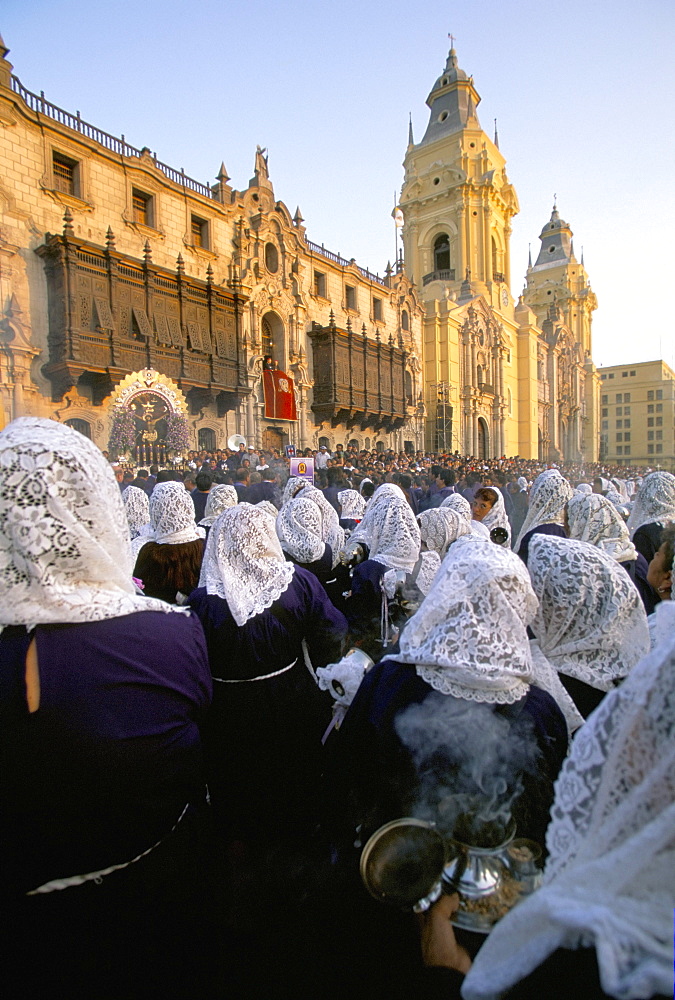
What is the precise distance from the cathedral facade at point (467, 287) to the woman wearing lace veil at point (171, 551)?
26.5 meters

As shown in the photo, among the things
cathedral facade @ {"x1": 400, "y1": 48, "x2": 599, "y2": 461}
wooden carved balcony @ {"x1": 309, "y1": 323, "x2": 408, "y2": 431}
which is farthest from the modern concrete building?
wooden carved balcony @ {"x1": 309, "y1": 323, "x2": 408, "y2": 431}

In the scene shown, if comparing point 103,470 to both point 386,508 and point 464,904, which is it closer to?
point 464,904

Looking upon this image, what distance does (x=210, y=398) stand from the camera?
18.1m

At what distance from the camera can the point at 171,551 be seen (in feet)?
13.5

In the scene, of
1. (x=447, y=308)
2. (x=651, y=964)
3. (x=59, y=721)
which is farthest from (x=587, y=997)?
(x=447, y=308)

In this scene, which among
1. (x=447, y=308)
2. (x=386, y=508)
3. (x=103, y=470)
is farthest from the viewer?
(x=447, y=308)

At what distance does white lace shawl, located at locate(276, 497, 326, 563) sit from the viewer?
408 centimetres

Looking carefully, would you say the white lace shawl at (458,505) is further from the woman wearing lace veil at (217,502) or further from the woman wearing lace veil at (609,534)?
the woman wearing lace veil at (217,502)

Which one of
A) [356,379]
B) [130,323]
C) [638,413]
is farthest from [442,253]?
[638,413]

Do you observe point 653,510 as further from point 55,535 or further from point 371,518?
A: point 55,535

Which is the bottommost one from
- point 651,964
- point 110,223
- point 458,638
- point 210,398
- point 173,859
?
point 173,859

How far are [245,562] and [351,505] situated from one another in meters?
4.31

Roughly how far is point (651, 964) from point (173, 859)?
4.29 ft

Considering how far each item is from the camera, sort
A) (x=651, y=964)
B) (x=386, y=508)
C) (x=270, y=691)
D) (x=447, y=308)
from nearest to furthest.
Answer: (x=651, y=964)
(x=270, y=691)
(x=386, y=508)
(x=447, y=308)
